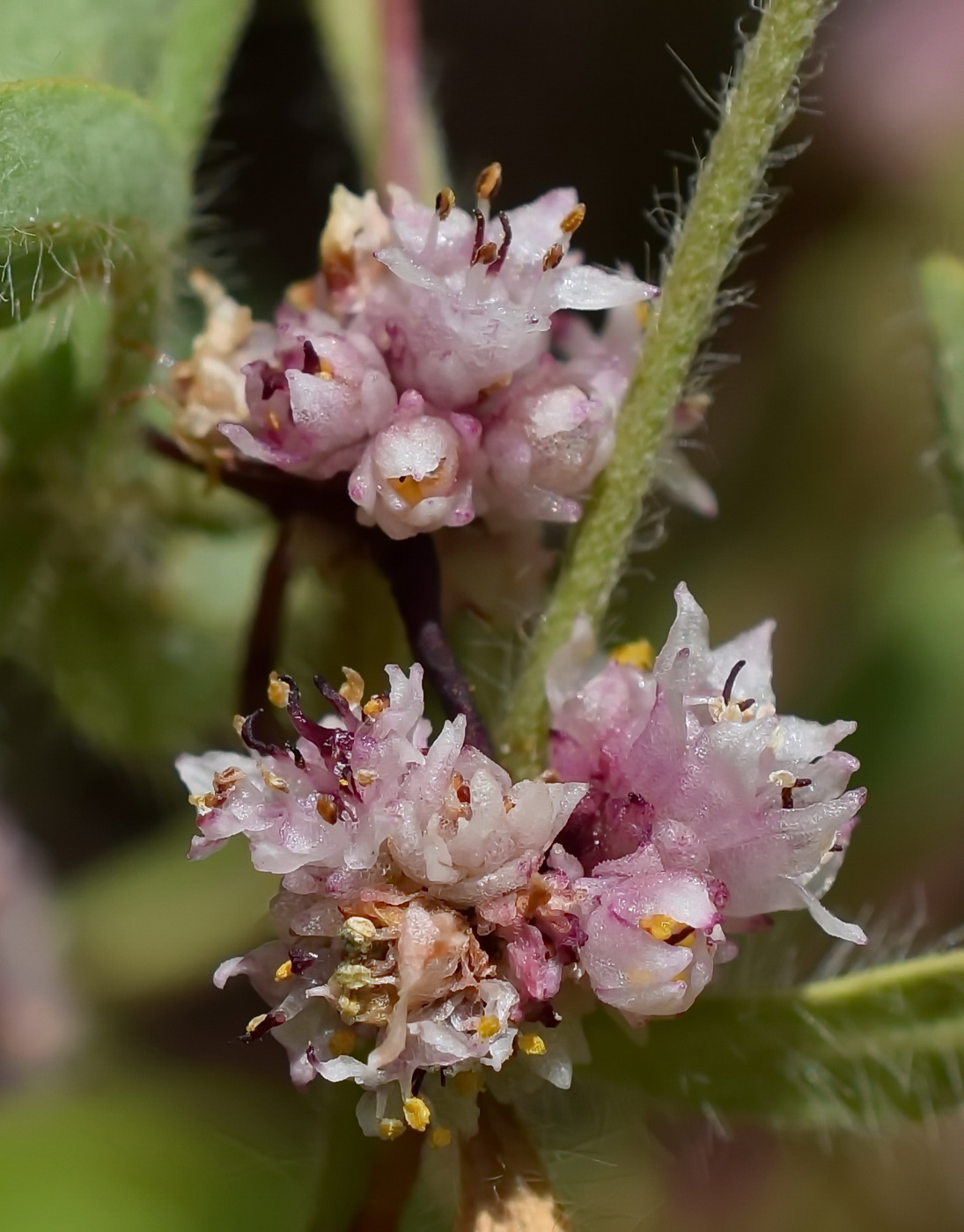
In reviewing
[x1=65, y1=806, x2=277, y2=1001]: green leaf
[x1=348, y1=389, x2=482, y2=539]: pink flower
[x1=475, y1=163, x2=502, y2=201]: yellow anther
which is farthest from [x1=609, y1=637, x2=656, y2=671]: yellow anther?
[x1=65, y1=806, x2=277, y2=1001]: green leaf

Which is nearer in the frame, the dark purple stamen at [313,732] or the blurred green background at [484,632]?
the dark purple stamen at [313,732]

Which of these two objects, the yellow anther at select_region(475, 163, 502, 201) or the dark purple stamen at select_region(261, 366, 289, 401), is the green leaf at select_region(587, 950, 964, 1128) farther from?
the yellow anther at select_region(475, 163, 502, 201)

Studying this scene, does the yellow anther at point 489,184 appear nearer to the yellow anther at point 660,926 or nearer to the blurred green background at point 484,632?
the blurred green background at point 484,632

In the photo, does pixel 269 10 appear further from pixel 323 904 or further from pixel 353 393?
pixel 323 904

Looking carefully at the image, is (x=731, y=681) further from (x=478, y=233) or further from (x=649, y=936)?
(x=478, y=233)

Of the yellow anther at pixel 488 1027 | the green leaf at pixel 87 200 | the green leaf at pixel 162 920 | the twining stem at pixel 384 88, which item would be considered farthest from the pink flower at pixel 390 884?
the green leaf at pixel 162 920

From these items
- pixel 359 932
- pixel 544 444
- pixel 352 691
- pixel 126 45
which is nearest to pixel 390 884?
pixel 359 932

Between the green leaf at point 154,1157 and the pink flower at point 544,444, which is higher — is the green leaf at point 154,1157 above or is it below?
below
